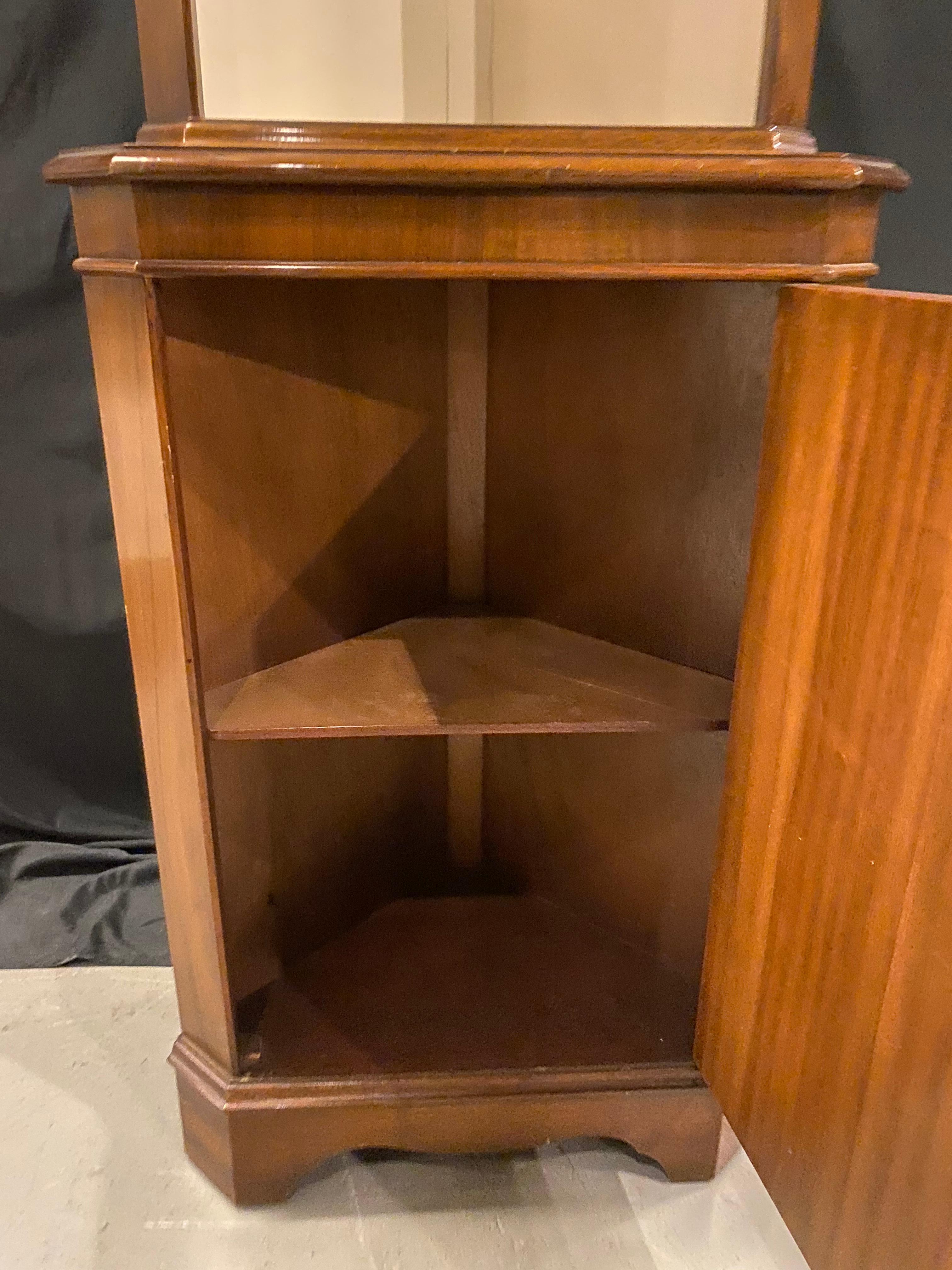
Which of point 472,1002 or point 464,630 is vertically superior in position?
point 464,630

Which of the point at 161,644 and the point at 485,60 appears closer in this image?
the point at 161,644

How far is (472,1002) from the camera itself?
3.79 feet

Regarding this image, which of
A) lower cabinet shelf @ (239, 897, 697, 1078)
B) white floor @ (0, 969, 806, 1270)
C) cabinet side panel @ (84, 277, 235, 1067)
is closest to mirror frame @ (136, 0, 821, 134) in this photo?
cabinet side panel @ (84, 277, 235, 1067)

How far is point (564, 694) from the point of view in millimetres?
994

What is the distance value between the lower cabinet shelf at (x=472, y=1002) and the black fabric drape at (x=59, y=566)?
0.39 metres

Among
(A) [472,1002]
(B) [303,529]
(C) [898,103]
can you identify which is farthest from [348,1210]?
(C) [898,103]

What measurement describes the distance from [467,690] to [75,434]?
28.6 inches

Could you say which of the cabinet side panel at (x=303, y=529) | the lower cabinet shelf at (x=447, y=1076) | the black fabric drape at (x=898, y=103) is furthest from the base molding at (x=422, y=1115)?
the black fabric drape at (x=898, y=103)

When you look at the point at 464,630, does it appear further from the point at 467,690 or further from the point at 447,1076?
the point at 447,1076

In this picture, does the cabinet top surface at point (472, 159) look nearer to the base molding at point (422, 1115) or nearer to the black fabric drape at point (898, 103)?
the black fabric drape at point (898, 103)

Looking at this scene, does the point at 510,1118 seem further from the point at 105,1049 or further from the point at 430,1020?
the point at 105,1049

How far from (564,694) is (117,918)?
2.87ft

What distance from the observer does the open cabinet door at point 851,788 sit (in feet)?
1.86

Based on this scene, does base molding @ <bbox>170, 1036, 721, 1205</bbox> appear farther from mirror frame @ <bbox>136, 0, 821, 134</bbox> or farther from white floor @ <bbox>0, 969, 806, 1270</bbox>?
mirror frame @ <bbox>136, 0, 821, 134</bbox>
